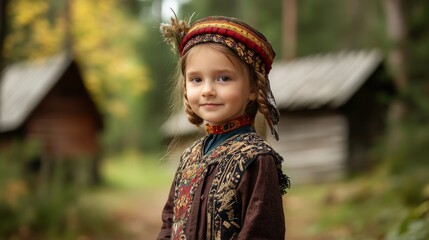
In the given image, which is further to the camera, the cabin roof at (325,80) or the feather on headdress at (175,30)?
the cabin roof at (325,80)

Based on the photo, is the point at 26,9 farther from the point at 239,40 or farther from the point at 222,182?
the point at 222,182

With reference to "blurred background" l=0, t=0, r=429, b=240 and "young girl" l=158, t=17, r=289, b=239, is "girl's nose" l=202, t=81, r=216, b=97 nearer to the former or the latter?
"young girl" l=158, t=17, r=289, b=239

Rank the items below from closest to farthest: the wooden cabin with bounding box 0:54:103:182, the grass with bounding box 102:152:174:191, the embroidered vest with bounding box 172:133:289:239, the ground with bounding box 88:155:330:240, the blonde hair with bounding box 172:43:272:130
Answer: the embroidered vest with bounding box 172:133:289:239, the blonde hair with bounding box 172:43:272:130, the ground with bounding box 88:155:330:240, the wooden cabin with bounding box 0:54:103:182, the grass with bounding box 102:152:174:191

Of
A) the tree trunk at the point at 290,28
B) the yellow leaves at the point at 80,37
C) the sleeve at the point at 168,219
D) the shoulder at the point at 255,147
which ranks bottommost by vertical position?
the sleeve at the point at 168,219

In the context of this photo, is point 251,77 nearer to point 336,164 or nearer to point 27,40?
point 336,164

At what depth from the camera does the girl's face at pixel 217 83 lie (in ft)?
7.70

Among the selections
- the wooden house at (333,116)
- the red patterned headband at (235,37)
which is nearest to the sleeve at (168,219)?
the red patterned headband at (235,37)

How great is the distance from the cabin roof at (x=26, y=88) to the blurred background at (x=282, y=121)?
0.04m

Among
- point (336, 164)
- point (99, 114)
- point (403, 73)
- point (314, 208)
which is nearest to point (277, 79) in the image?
point (336, 164)

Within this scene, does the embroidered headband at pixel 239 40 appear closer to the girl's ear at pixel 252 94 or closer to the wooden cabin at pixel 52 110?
the girl's ear at pixel 252 94

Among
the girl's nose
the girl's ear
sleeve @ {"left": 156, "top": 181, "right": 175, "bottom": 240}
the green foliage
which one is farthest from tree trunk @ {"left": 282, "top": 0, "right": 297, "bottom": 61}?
the girl's nose

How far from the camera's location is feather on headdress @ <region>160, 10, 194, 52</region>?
8.50 feet

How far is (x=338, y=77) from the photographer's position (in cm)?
1445

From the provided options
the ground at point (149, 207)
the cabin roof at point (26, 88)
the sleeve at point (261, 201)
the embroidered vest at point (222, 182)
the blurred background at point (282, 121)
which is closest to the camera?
the sleeve at point (261, 201)
